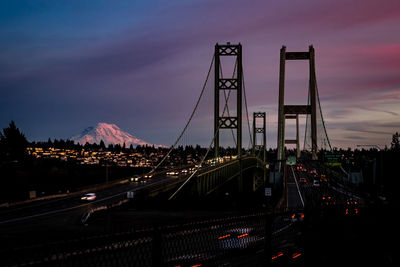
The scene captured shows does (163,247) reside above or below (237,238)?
above

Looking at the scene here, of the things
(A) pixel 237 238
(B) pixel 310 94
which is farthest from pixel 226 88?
(A) pixel 237 238

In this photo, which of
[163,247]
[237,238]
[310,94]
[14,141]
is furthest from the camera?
[14,141]

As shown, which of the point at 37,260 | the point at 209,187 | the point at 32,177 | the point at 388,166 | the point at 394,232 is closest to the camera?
the point at 37,260

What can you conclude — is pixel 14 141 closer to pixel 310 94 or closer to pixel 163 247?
pixel 310 94

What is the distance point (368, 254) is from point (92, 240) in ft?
26.6

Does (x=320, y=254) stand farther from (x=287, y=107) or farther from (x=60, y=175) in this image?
(x=60, y=175)

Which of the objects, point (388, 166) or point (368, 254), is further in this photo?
point (388, 166)

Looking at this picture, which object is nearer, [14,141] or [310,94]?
[310,94]

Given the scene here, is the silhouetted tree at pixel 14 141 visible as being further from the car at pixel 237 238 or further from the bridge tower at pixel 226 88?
the car at pixel 237 238

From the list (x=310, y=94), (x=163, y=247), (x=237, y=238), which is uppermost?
(x=310, y=94)

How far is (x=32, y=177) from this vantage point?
393 feet

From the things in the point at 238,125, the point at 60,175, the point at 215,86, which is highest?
the point at 215,86

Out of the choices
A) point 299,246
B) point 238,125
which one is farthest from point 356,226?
point 238,125

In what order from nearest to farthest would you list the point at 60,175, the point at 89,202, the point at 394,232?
the point at 394,232
the point at 89,202
the point at 60,175
